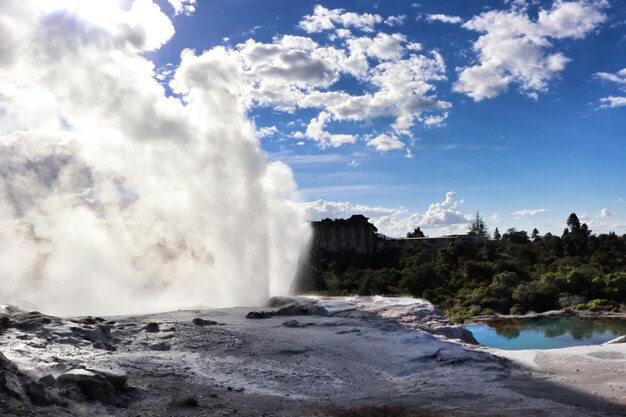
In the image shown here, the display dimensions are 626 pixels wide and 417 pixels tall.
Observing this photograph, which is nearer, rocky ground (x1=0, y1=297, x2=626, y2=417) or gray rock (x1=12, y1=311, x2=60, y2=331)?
rocky ground (x1=0, y1=297, x2=626, y2=417)

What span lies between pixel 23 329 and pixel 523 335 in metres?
25.7

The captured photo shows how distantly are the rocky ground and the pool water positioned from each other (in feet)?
35.3

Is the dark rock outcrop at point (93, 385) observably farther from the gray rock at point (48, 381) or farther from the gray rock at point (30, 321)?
the gray rock at point (30, 321)

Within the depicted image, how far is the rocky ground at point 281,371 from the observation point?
956 centimetres

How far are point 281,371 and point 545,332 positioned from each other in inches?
923

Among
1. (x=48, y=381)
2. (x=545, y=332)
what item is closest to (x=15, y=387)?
(x=48, y=381)

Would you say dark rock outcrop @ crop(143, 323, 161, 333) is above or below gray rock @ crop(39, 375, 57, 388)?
above

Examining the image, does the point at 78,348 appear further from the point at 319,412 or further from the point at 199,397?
the point at 319,412

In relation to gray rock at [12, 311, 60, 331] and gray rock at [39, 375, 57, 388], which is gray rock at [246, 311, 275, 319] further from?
gray rock at [39, 375, 57, 388]

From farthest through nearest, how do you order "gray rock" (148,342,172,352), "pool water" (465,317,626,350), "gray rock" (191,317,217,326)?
"pool water" (465,317,626,350) < "gray rock" (191,317,217,326) < "gray rock" (148,342,172,352)

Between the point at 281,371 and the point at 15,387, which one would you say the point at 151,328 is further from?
the point at 15,387

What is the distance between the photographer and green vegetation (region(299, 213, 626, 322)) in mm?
41438

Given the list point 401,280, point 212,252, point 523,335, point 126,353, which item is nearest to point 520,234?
point 401,280

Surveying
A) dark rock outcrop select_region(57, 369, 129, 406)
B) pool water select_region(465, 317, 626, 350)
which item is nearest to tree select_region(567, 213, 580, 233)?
pool water select_region(465, 317, 626, 350)
